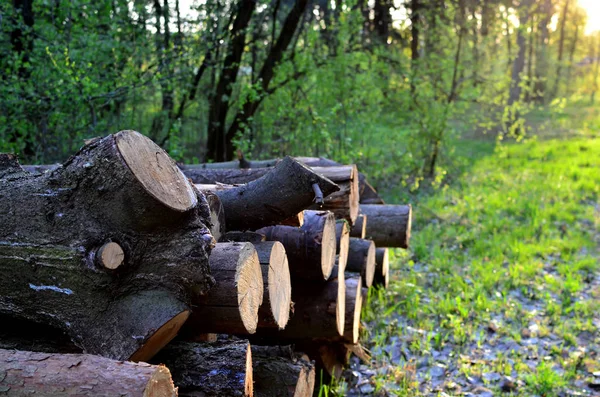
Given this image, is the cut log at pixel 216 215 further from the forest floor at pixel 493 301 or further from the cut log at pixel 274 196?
the forest floor at pixel 493 301

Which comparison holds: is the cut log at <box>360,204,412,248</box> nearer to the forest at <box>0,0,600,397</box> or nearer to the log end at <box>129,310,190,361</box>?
the forest at <box>0,0,600,397</box>

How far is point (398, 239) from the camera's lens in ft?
18.1

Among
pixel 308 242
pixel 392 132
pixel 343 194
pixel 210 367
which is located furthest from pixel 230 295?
pixel 392 132

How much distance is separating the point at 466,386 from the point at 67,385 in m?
2.89

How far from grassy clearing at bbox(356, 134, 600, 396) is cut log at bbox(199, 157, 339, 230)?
161 cm

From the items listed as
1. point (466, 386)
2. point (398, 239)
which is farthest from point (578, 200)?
point (466, 386)

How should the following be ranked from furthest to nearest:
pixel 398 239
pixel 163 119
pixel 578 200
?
1. pixel 578 200
2. pixel 163 119
3. pixel 398 239

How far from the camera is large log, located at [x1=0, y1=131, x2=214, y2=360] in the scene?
84.0 inches

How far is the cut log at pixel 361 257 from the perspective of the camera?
4676 millimetres

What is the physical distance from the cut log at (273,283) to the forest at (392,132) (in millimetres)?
1105

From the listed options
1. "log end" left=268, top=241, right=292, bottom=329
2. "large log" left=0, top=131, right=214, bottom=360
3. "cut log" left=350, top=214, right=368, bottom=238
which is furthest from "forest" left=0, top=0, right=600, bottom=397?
"large log" left=0, top=131, right=214, bottom=360

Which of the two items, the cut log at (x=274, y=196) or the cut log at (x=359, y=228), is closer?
the cut log at (x=274, y=196)

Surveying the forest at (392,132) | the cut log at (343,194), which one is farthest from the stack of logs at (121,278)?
the forest at (392,132)

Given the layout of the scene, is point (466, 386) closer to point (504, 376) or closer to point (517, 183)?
point (504, 376)
